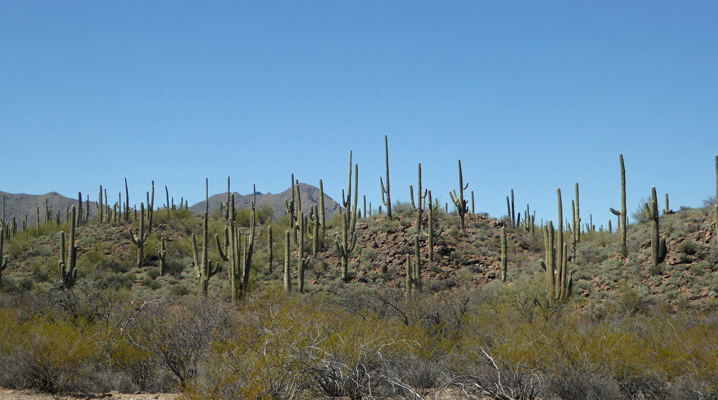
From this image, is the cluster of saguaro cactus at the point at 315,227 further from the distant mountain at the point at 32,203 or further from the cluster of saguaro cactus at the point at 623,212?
the distant mountain at the point at 32,203

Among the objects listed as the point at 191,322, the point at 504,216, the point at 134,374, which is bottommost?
the point at 134,374

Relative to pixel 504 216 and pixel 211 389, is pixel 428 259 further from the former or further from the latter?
pixel 211 389

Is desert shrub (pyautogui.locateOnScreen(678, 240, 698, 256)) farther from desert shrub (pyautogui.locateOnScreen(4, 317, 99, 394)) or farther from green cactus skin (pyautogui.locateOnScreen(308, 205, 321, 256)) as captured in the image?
desert shrub (pyautogui.locateOnScreen(4, 317, 99, 394))

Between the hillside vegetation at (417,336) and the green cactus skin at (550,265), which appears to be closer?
the hillside vegetation at (417,336)

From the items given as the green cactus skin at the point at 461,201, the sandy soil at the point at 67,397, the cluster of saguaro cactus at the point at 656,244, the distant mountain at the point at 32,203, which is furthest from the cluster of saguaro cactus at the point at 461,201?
the distant mountain at the point at 32,203

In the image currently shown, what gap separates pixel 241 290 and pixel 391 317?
8.77m

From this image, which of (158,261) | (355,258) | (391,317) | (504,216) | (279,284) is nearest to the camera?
(391,317)

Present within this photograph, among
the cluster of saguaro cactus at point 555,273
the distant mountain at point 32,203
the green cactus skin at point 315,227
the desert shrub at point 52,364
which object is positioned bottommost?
the desert shrub at point 52,364

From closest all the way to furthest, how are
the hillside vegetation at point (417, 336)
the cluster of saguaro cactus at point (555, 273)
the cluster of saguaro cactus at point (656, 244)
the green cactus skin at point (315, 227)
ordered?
the hillside vegetation at point (417, 336) < the cluster of saguaro cactus at point (555, 273) < the cluster of saguaro cactus at point (656, 244) < the green cactus skin at point (315, 227)

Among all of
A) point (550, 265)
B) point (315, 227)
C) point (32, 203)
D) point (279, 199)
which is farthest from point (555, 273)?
point (279, 199)

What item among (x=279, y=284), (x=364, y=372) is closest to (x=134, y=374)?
(x=364, y=372)

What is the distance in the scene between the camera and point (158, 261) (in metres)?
35.2

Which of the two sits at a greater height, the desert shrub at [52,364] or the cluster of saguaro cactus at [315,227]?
the cluster of saguaro cactus at [315,227]

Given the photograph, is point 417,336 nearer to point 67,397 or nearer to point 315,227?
point 67,397
